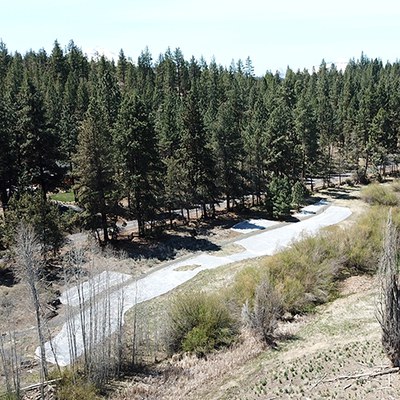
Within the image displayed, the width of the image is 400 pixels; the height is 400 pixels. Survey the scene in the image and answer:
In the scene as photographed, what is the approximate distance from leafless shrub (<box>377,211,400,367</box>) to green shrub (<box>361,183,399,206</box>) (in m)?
36.0

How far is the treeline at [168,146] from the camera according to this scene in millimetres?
37781

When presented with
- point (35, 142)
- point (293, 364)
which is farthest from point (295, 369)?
point (35, 142)

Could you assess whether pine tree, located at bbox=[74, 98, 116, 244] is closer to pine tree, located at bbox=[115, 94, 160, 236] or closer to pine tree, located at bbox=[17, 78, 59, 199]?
pine tree, located at bbox=[115, 94, 160, 236]

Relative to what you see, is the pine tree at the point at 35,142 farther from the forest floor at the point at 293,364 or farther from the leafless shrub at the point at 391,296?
the leafless shrub at the point at 391,296

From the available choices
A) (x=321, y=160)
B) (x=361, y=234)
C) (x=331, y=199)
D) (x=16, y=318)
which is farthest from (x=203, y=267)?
(x=321, y=160)

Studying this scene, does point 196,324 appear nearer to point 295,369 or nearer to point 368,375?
point 295,369

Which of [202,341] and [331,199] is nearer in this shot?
[202,341]

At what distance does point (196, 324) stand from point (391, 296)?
9.22 meters

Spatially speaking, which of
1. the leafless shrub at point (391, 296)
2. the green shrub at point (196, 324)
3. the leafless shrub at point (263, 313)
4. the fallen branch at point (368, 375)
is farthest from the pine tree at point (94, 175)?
the leafless shrub at point (391, 296)

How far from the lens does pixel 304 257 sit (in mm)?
27719

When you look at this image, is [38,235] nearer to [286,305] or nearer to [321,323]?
[286,305]

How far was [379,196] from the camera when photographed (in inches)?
2028

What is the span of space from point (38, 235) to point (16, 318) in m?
6.27

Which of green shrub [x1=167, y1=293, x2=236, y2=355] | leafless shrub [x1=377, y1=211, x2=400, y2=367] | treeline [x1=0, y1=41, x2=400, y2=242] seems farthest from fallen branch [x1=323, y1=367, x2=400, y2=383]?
treeline [x1=0, y1=41, x2=400, y2=242]
